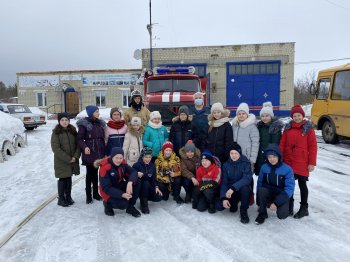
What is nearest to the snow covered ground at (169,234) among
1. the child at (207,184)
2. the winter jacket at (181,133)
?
the child at (207,184)

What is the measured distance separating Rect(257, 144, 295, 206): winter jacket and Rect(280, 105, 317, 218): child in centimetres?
23

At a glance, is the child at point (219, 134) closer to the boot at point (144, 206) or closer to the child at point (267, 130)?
the child at point (267, 130)

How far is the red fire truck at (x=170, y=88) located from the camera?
8827 millimetres

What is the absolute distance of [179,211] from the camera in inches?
187

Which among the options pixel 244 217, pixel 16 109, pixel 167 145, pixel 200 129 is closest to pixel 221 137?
pixel 200 129

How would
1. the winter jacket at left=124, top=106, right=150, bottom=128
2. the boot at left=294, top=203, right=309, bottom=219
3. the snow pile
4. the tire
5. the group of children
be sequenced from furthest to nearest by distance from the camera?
the tire < the snow pile < the winter jacket at left=124, top=106, right=150, bottom=128 < the boot at left=294, top=203, right=309, bottom=219 < the group of children

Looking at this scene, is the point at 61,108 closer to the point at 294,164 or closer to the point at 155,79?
the point at 155,79

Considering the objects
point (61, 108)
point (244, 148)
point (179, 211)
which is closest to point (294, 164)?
point (244, 148)

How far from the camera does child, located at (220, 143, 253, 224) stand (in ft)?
14.4

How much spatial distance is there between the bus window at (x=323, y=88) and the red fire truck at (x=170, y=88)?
458 centimetres

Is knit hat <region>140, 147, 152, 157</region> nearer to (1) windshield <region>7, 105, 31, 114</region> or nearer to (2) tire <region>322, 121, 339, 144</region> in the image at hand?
(2) tire <region>322, 121, 339, 144</region>

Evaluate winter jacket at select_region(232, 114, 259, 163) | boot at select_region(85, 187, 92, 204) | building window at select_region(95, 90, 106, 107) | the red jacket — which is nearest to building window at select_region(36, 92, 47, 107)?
building window at select_region(95, 90, 106, 107)

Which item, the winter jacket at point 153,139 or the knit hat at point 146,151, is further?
the winter jacket at point 153,139

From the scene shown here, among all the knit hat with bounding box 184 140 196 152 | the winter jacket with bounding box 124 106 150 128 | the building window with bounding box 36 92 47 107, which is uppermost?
the building window with bounding box 36 92 47 107
